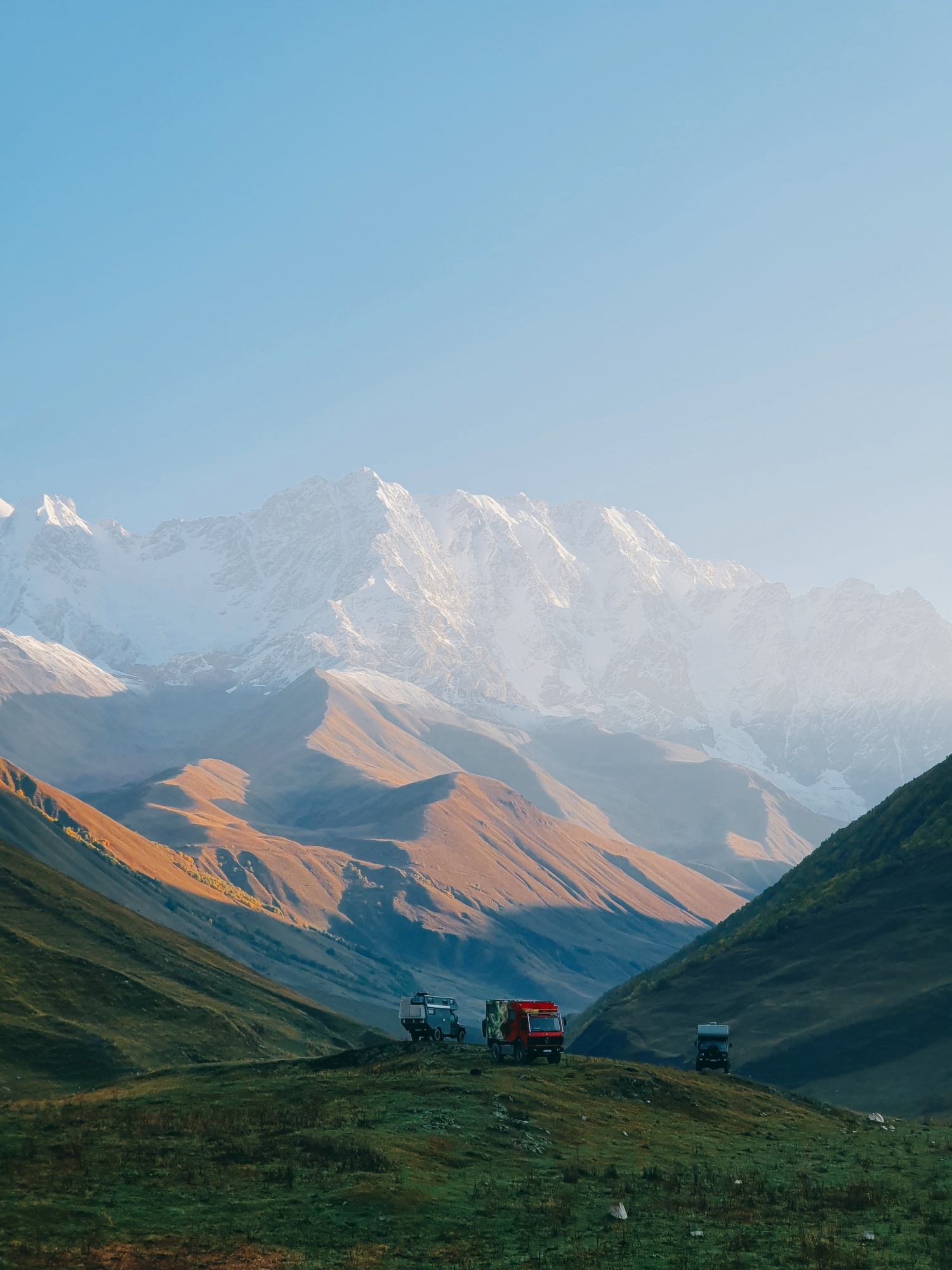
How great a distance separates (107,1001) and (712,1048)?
52986mm

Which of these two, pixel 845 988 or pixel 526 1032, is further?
pixel 845 988

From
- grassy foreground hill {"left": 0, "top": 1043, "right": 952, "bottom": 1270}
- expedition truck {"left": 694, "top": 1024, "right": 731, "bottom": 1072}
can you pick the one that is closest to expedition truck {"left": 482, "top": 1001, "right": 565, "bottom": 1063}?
grassy foreground hill {"left": 0, "top": 1043, "right": 952, "bottom": 1270}

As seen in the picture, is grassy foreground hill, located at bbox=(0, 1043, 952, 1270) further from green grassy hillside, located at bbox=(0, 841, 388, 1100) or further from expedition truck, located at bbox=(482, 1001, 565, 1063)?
green grassy hillside, located at bbox=(0, 841, 388, 1100)

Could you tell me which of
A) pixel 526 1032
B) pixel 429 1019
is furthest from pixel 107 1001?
pixel 526 1032

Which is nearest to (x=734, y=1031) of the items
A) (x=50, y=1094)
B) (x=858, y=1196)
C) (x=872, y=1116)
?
(x=872, y=1116)

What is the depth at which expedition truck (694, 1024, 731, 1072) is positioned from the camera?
258 feet

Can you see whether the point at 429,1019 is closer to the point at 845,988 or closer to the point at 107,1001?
the point at 107,1001

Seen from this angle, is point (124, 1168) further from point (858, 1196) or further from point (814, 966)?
point (814, 966)

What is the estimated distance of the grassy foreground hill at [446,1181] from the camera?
30.7 m

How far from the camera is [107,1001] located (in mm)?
105250

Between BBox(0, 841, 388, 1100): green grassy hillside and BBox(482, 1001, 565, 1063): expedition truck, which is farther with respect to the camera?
BBox(0, 841, 388, 1100): green grassy hillside

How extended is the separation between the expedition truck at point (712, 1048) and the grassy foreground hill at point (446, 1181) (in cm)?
2080

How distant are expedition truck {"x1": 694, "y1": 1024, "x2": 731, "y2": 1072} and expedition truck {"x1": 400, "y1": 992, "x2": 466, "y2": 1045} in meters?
15.0

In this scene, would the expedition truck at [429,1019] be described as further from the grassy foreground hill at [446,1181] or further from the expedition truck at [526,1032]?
Answer: the grassy foreground hill at [446,1181]
